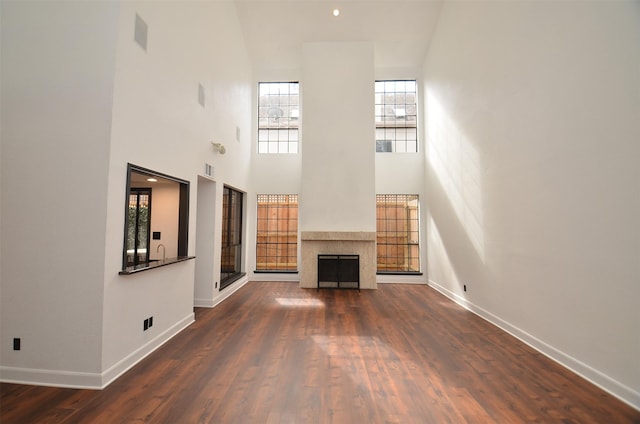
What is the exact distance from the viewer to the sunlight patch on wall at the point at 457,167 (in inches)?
162

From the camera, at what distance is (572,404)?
Result: 201 centimetres

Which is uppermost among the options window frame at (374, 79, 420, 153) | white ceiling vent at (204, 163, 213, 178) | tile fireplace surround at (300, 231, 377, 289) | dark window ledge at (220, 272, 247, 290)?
window frame at (374, 79, 420, 153)

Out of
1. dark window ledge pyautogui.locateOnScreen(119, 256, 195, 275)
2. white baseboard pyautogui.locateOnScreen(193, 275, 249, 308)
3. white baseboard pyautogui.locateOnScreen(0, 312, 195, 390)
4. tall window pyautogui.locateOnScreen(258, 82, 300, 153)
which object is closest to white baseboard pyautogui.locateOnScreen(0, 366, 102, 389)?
white baseboard pyautogui.locateOnScreen(0, 312, 195, 390)

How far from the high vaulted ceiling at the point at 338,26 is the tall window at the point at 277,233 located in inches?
139

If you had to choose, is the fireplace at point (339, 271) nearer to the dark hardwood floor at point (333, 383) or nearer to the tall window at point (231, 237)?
the tall window at point (231, 237)

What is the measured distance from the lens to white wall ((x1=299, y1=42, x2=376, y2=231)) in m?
6.11

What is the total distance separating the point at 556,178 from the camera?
2652 millimetres

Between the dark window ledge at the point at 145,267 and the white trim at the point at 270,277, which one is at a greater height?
the dark window ledge at the point at 145,267

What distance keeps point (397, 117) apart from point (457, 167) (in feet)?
8.94

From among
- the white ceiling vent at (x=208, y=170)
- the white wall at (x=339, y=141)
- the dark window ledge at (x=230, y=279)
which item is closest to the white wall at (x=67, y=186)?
the white ceiling vent at (x=208, y=170)

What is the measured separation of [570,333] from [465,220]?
220cm

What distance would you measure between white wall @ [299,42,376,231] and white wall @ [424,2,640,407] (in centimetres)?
207

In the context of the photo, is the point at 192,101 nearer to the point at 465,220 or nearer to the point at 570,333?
the point at 465,220

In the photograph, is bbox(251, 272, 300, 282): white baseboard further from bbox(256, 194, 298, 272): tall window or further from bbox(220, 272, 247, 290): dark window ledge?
bbox(220, 272, 247, 290): dark window ledge
